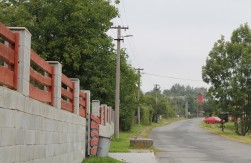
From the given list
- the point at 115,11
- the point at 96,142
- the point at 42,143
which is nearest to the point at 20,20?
the point at 115,11

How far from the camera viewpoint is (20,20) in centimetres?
2853

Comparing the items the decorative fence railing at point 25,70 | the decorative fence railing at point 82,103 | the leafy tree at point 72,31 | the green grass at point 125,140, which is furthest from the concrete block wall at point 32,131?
the leafy tree at point 72,31

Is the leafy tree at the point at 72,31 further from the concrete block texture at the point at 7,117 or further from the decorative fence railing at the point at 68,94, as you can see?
the concrete block texture at the point at 7,117

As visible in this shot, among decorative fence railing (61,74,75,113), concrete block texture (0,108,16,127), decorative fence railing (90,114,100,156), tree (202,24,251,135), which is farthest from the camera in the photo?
tree (202,24,251,135)

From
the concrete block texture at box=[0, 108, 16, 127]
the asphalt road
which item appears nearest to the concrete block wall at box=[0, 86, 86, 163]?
the concrete block texture at box=[0, 108, 16, 127]

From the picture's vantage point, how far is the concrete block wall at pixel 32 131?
6408mm

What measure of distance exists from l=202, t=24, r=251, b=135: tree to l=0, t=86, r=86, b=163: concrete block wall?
1308 inches

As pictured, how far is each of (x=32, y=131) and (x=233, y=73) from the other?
129 feet

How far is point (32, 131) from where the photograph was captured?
7.90m

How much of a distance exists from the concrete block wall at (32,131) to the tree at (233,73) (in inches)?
1308

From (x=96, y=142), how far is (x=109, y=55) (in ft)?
49.6

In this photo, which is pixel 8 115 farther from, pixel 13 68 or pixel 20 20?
pixel 20 20

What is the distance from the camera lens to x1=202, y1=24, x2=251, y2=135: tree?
4391 cm

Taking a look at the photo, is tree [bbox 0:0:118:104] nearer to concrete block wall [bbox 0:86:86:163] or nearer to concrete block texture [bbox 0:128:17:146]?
concrete block wall [bbox 0:86:86:163]
